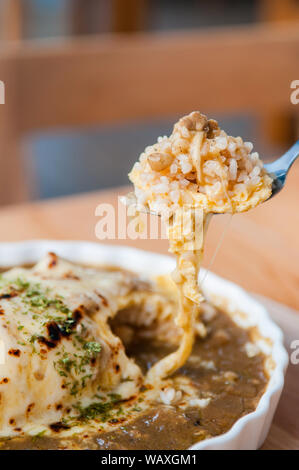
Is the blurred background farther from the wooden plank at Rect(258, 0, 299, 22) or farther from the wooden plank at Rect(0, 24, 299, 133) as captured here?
the wooden plank at Rect(258, 0, 299, 22)

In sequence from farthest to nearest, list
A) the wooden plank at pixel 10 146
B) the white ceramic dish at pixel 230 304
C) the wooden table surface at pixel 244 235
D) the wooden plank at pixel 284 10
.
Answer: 1. the wooden plank at pixel 284 10
2. the wooden plank at pixel 10 146
3. the wooden table surface at pixel 244 235
4. the white ceramic dish at pixel 230 304

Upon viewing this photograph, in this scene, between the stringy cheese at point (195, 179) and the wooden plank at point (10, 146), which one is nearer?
the stringy cheese at point (195, 179)

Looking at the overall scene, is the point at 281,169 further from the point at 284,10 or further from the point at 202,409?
the point at 284,10

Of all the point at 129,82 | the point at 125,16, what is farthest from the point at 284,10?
the point at 129,82

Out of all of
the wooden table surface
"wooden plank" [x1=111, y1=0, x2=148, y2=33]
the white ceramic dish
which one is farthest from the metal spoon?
"wooden plank" [x1=111, y1=0, x2=148, y2=33]

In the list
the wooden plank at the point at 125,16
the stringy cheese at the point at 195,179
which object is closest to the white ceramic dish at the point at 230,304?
the stringy cheese at the point at 195,179

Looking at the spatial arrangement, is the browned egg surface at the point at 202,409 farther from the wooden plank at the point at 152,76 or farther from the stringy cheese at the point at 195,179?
the wooden plank at the point at 152,76
